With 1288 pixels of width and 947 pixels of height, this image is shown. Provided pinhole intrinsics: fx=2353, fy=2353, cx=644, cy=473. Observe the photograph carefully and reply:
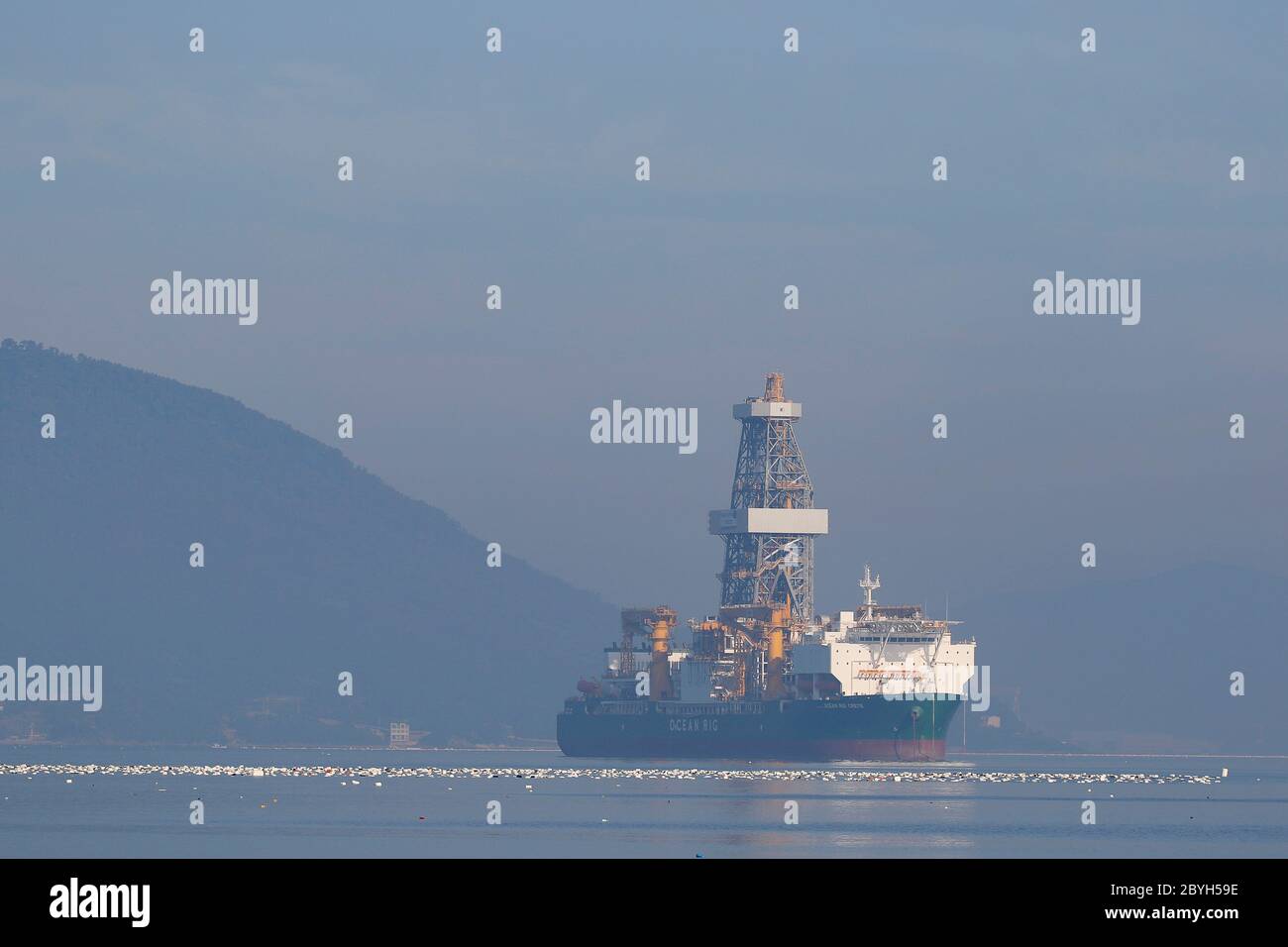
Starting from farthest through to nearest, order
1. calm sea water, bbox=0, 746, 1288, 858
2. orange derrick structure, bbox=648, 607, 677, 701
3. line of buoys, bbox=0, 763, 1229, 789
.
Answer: orange derrick structure, bbox=648, 607, 677, 701, line of buoys, bbox=0, 763, 1229, 789, calm sea water, bbox=0, 746, 1288, 858

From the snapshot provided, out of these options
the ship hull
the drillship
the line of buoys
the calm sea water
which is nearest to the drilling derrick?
the drillship

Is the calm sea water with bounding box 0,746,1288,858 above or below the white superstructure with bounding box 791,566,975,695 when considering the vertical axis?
below

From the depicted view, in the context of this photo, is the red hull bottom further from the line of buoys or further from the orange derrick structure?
the line of buoys

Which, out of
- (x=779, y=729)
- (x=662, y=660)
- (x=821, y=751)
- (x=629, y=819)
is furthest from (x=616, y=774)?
(x=629, y=819)

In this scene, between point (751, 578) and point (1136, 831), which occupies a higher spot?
point (751, 578)

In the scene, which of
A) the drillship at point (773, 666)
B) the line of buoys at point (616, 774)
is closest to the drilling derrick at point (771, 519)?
the drillship at point (773, 666)

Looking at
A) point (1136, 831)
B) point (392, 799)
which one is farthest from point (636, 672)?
point (1136, 831)
